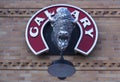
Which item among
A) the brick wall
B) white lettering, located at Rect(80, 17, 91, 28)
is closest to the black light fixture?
the brick wall

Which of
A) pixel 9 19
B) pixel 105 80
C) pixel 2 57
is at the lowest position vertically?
pixel 105 80

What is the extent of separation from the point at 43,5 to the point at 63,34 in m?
3.53

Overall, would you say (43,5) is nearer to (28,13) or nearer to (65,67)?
(28,13)

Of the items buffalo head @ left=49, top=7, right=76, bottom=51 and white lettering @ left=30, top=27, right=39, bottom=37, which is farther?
white lettering @ left=30, top=27, right=39, bottom=37

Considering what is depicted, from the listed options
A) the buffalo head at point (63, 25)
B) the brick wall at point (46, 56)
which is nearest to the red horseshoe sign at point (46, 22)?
the brick wall at point (46, 56)

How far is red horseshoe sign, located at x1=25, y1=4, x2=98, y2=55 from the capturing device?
9.80 meters

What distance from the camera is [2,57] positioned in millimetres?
9914

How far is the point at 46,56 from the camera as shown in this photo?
9891 millimetres

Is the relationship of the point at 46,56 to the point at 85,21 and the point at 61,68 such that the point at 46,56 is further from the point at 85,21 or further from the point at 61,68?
the point at 61,68

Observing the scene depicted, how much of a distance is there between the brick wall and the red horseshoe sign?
174 millimetres

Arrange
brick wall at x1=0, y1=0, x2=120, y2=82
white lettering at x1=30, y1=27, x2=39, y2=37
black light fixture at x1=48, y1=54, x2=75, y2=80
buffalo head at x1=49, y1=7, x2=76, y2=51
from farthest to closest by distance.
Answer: white lettering at x1=30, y1=27, x2=39, y2=37, brick wall at x1=0, y1=0, x2=120, y2=82, buffalo head at x1=49, y1=7, x2=76, y2=51, black light fixture at x1=48, y1=54, x2=75, y2=80

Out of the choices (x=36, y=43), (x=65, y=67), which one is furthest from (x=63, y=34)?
(x=36, y=43)

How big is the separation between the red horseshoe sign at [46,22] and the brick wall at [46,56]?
0.17 metres

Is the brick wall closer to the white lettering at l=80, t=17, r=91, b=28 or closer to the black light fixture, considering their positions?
the white lettering at l=80, t=17, r=91, b=28
